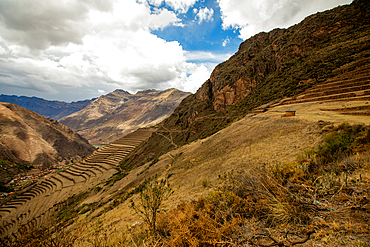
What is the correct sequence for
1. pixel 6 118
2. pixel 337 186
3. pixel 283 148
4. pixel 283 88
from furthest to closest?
pixel 6 118 → pixel 283 88 → pixel 283 148 → pixel 337 186

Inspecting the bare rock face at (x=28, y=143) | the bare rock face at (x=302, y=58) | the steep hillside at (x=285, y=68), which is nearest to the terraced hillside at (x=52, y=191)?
the steep hillside at (x=285, y=68)

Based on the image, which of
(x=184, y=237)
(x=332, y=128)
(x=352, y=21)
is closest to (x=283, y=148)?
(x=332, y=128)

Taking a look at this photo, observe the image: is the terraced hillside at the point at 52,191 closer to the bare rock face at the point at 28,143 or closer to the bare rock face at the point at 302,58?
the bare rock face at the point at 28,143

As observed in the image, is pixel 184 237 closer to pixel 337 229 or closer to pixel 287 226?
pixel 287 226

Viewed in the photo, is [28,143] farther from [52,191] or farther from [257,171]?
[257,171]

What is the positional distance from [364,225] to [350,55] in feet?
119

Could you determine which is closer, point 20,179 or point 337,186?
point 337,186

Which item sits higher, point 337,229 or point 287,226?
point 337,229

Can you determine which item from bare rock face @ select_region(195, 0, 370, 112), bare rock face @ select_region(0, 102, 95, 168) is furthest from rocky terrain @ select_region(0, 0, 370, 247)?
bare rock face @ select_region(0, 102, 95, 168)

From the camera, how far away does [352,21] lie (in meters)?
32.6

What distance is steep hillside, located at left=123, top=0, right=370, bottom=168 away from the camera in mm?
26266

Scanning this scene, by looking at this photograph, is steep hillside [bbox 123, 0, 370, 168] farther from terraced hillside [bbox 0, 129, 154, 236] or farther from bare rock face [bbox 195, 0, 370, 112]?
terraced hillside [bbox 0, 129, 154, 236]

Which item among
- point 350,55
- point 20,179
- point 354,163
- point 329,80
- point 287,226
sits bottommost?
point 20,179

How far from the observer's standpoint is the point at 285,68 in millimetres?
37688
